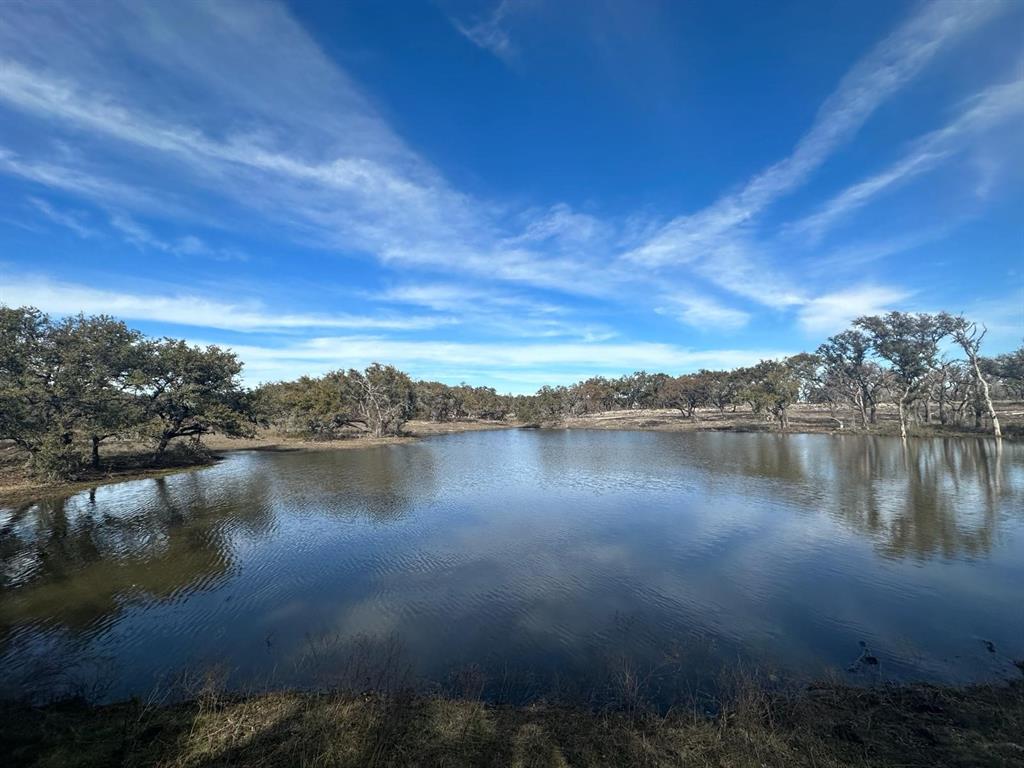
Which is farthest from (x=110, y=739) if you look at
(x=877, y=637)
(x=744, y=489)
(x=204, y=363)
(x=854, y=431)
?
(x=854, y=431)

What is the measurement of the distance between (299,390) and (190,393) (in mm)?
41156

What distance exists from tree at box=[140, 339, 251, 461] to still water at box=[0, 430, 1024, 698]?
1263 cm

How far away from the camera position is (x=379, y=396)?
289 ft

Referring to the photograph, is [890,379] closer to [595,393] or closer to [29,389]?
[595,393]

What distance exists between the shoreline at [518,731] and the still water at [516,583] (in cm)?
155

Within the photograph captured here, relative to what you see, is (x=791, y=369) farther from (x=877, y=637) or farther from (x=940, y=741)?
(x=940, y=741)

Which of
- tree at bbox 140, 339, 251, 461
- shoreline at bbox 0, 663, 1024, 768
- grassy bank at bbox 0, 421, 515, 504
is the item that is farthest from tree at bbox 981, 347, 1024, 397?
tree at bbox 140, 339, 251, 461

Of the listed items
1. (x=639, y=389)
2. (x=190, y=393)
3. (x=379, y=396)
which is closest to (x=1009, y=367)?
(x=639, y=389)

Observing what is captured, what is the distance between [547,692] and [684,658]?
371 centimetres

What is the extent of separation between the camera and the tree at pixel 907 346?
6291cm

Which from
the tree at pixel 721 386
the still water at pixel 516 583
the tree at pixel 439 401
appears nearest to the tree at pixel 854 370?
the tree at pixel 721 386

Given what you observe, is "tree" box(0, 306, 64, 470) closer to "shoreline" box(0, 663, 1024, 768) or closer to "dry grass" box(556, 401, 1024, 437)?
"shoreline" box(0, 663, 1024, 768)

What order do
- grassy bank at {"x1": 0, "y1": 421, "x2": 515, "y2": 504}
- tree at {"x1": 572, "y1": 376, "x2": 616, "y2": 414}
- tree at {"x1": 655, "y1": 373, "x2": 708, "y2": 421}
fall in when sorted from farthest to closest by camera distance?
1. tree at {"x1": 572, "y1": 376, "x2": 616, "y2": 414}
2. tree at {"x1": 655, "y1": 373, "x2": 708, "y2": 421}
3. grassy bank at {"x1": 0, "y1": 421, "x2": 515, "y2": 504}

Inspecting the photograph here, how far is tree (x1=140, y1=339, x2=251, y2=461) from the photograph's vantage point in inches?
1684
